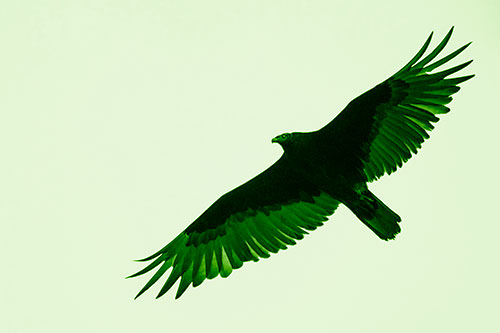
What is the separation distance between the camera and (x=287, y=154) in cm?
472

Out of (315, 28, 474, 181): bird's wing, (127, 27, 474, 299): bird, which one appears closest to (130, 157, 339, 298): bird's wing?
(127, 27, 474, 299): bird

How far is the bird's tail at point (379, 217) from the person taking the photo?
4438 millimetres

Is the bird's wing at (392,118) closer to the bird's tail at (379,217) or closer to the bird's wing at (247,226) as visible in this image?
the bird's tail at (379,217)

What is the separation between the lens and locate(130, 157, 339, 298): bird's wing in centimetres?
502

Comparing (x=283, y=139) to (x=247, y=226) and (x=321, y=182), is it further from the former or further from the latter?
(x=247, y=226)

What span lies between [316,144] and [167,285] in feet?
5.21

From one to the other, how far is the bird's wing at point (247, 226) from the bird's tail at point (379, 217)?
600 millimetres

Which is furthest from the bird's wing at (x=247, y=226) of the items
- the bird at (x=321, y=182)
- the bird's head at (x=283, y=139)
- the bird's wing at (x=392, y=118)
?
the bird's wing at (x=392, y=118)

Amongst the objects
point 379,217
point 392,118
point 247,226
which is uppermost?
point 247,226

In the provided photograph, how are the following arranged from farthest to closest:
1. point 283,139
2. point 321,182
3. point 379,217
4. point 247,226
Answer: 1. point 247,226
2. point 321,182
3. point 283,139
4. point 379,217

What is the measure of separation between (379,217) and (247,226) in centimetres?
118

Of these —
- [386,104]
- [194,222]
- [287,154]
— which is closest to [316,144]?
[287,154]

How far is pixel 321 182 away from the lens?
4.85 m

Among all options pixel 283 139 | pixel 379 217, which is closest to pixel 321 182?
pixel 283 139
